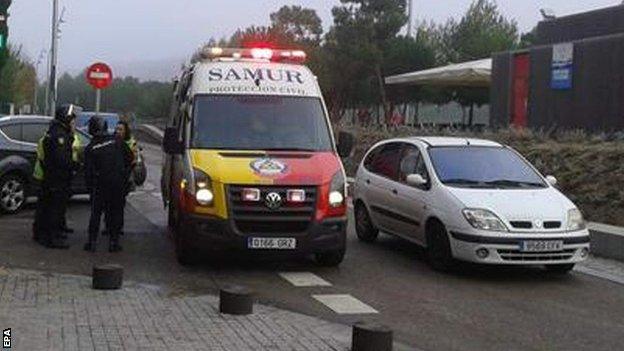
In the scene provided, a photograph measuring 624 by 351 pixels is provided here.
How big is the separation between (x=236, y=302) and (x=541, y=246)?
12.4ft

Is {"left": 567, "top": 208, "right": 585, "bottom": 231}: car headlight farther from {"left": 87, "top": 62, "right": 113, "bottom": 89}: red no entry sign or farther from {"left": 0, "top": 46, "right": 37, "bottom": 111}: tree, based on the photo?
{"left": 0, "top": 46, "right": 37, "bottom": 111}: tree

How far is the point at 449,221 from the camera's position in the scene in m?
10.6

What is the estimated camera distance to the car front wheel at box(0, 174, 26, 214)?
14.9m

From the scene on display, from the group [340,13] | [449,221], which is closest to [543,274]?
[449,221]

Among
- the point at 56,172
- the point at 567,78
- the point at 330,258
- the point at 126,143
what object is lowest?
the point at 330,258

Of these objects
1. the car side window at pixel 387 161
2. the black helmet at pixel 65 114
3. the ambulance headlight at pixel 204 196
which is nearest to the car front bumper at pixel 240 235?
the ambulance headlight at pixel 204 196

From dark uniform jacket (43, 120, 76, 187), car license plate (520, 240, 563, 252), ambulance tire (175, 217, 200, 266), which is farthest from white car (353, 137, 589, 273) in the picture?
dark uniform jacket (43, 120, 76, 187)

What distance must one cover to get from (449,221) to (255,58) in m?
3.51

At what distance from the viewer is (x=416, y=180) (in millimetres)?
11258

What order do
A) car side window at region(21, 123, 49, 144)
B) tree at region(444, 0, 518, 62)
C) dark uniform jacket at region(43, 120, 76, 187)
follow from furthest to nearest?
tree at region(444, 0, 518, 62) → car side window at region(21, 123, 49, 144) → dark uniform jacket at region(43, 120, 76, 187)

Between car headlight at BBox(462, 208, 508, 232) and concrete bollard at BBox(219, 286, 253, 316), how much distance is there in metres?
3.15

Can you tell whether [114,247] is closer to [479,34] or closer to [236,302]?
[236,302]

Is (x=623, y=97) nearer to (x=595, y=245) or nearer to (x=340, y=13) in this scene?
(x=595, y=245)

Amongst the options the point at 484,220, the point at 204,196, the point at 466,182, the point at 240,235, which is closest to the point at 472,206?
the point at 484,220
